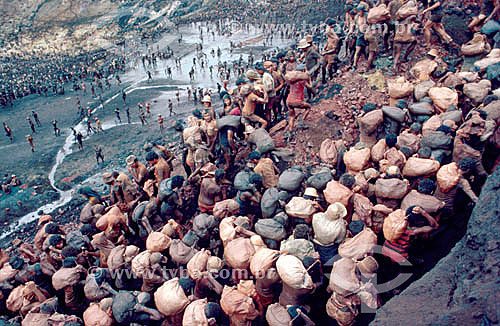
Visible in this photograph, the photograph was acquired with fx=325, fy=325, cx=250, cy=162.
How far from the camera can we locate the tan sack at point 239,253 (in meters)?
Answer: 4.57

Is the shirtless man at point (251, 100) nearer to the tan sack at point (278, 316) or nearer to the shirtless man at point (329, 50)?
the shirtless man at point (329, 50)

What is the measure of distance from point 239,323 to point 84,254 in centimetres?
356

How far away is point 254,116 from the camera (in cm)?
822

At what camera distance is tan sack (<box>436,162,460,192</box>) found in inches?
178

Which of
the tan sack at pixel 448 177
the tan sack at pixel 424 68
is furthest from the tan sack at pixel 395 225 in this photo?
the tan sack at pixel 424 68

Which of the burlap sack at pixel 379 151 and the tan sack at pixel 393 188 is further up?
the burlap sack at pixel 379 151

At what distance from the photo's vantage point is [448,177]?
15.0ft

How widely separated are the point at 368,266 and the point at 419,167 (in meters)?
1.93

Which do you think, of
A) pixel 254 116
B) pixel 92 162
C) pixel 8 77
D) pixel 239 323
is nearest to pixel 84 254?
pixel 239 323

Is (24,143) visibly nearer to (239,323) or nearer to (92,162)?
(92,162)

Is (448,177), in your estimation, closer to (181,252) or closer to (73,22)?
(181,252)

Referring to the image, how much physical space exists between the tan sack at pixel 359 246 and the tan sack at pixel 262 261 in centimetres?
90

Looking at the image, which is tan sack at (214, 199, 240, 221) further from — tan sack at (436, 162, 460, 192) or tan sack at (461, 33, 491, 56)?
tan sack at (461, 33, 491, 56)

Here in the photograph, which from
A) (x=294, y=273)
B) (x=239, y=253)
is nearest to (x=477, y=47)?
(x=294, y=273)
